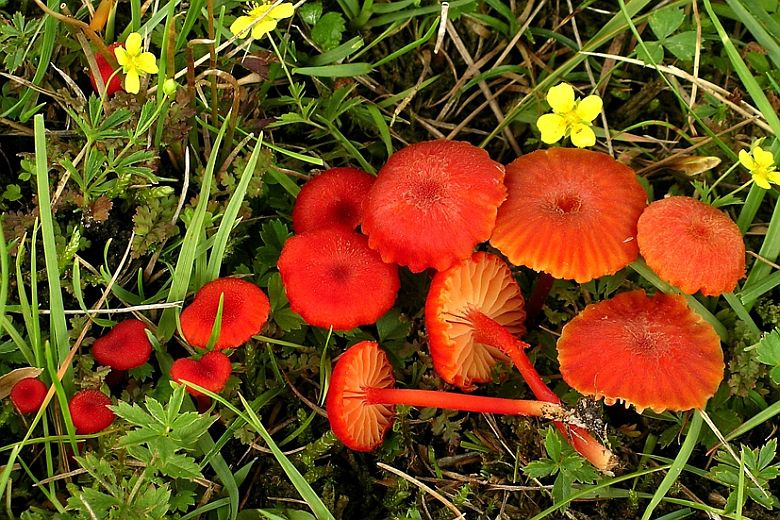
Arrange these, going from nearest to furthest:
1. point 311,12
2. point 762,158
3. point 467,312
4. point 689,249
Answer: point 689,249
point 762,158
point 467,312
point 311,12

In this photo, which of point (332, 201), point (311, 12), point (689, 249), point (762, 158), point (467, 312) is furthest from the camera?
point (311, 12)

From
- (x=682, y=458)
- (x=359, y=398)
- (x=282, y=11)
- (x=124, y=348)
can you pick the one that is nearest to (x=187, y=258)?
A: (x=124, y=348)

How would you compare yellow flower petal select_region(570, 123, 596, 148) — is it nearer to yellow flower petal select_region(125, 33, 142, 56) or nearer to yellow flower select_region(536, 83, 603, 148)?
yellow flower select_region(536, 83, 603, 148)

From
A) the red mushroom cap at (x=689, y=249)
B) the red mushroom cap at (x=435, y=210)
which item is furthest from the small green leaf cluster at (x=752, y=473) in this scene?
the red mushroom cap at (x=435, y=210)

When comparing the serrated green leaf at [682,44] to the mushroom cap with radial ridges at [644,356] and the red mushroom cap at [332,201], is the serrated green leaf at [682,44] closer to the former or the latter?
the mushroom cap with radial ridges at [644,356]

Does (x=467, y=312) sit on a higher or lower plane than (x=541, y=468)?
higher

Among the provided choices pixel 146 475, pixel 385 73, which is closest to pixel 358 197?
pixel 385 73

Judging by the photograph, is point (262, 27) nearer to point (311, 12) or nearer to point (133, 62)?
point (133, 62)

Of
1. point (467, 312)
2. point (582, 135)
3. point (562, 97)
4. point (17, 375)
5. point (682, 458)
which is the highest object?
point (562, 97)
